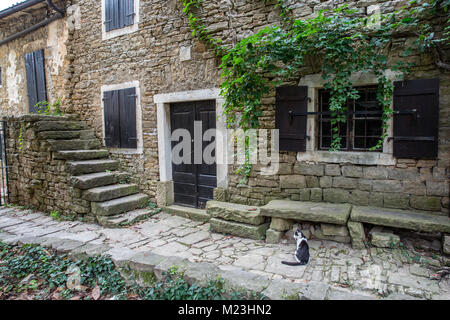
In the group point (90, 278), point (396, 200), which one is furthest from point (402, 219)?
point (90, 278)

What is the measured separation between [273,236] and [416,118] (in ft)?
7.81

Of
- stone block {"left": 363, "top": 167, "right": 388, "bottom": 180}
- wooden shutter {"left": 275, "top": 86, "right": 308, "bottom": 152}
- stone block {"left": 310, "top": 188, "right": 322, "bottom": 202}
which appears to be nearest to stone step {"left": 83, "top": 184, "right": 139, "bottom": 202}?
wooden shutter {"left": 275, "top": 86, "right": 308, "bottom": 152}

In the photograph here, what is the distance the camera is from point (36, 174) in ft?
20.1

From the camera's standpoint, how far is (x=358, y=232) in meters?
3.45

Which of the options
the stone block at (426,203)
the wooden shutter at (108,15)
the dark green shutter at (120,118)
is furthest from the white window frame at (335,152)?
the wooden shutter at (108,15)

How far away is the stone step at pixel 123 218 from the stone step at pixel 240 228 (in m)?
1.60

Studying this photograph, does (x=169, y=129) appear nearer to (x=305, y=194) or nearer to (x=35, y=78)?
(x=305, y=194)

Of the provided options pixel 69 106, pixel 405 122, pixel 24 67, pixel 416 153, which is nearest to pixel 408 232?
pixel 416 153

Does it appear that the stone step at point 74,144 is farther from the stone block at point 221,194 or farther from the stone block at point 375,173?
the stone block at point 375,173

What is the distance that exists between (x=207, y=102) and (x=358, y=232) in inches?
130

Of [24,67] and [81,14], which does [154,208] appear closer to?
[81,14]

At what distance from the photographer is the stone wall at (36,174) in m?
5.53

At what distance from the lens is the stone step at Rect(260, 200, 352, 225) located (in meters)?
3.52

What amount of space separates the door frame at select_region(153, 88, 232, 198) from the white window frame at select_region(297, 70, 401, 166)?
137 centimetres
